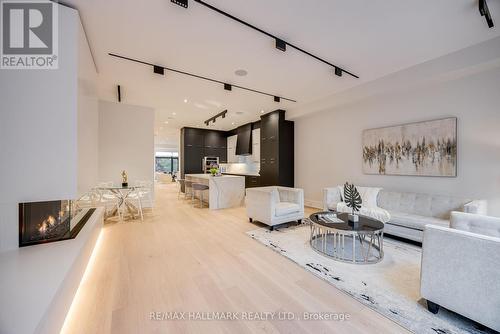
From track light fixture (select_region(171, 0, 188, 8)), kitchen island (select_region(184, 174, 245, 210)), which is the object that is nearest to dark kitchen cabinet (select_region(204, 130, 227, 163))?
kitchen island (select_region(184, 174, 245, 210))

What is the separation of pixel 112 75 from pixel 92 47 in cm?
100

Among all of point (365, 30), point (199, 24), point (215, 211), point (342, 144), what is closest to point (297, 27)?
point (365, 30)

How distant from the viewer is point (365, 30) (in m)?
2.56

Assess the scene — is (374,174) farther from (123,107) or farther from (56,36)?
(123,107)

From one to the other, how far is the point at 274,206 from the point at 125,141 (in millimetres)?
4553

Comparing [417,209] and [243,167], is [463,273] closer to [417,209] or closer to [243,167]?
[417,209]

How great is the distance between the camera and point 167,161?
59.9 feet

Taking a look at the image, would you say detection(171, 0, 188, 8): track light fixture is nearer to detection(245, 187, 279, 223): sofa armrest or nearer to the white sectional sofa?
detection(245, 187, 279, 223): sofa armrest

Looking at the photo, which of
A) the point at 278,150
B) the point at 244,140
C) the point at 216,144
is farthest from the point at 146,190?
the point at 216,144

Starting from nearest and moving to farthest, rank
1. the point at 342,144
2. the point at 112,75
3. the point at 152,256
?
the point at 152,256 → the point at 112,75 → the point at 342,144

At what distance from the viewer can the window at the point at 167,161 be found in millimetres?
17844

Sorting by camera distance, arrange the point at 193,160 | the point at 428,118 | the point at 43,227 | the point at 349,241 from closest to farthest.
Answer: the point at 43,227 → the point at 349,241 → the point at 428,118 → the point at 193,160

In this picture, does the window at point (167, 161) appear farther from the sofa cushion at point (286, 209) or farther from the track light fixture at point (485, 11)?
the track light fixture at point (485, 11)

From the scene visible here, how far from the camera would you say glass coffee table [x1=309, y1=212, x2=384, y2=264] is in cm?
249
